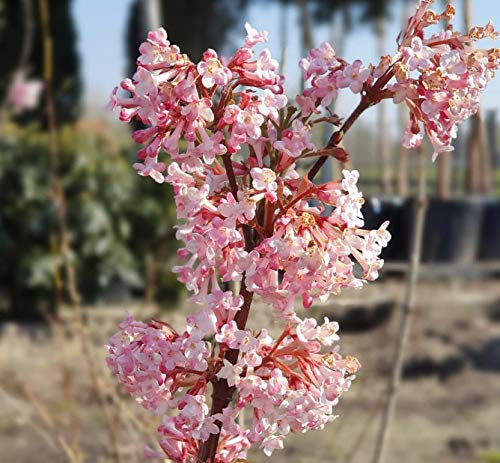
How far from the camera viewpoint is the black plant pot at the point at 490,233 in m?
3.57

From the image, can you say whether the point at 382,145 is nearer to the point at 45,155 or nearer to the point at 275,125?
the point at 45,155

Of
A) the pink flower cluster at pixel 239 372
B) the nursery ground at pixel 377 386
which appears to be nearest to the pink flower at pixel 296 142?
the pink flower cluster at pixel 239 372

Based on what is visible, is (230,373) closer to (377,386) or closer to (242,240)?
(242,240)

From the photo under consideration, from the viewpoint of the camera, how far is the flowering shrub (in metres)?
0.51

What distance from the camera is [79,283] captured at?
144 inches

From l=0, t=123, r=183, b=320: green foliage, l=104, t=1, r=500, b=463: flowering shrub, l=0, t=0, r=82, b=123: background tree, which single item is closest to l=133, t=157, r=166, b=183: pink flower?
l=104, t=1, r=500, b=463: flowering shrub

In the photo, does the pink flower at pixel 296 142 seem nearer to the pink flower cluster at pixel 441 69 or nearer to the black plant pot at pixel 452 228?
the pink flower cluster at pixel 441 69

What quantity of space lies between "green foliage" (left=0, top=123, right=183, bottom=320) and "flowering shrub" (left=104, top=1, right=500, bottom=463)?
300cm

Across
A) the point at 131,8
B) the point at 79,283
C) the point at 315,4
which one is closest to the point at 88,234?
the point at 79,283

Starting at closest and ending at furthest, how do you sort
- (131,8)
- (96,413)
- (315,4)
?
(96,413), (131,8), (315,4)

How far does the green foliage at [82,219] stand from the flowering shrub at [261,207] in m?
3.00

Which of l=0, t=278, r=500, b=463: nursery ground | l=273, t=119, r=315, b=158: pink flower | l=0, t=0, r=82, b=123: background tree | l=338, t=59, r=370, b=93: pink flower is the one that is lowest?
l=0, t=278, r=500, b=463: nursery ground

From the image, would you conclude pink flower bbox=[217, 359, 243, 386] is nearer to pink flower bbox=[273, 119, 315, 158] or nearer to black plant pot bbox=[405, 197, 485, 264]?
pink flower bbox=[273, 119, 315, 158]

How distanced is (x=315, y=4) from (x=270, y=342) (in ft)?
34.3
